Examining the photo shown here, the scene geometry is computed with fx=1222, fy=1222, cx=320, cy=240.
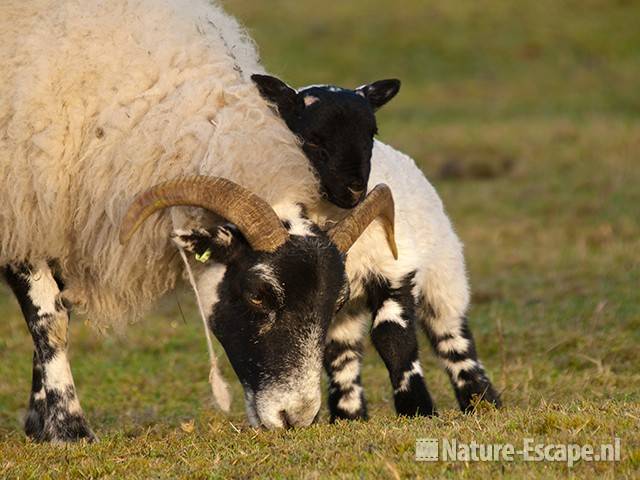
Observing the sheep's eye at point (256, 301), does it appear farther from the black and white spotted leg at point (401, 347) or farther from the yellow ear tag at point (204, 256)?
the black and white spotted leg at point (401, 347)

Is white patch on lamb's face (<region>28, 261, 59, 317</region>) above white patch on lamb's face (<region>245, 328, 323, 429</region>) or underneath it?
underneath

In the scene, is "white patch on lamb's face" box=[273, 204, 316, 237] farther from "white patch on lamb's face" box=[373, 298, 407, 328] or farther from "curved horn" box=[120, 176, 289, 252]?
"white patch on lamb's face" box=[373, 298, 407, 328]

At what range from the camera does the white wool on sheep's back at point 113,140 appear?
7.41 meters

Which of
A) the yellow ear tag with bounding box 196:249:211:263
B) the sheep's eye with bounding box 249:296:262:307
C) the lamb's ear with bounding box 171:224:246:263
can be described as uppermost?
the lamb's ear with bounding box 171:224:246:263

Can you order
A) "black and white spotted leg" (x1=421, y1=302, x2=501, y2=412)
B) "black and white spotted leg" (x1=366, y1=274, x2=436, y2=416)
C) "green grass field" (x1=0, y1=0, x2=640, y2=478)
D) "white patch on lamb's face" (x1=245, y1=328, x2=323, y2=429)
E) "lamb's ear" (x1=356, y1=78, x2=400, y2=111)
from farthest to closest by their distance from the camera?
1. "lamb's ear" (x1=356, y1=78, x2=400, y2=111)
2. "black and white spotted leg" (x1=421, y1=302, x2=501, y2=412)
3. "black and white spotted leg" (x1=366, y1=274, x2=436, y2=416)
4. "white patch on lamb's face" (x1=245, y1=328, x2=323, y2=429)
5. "green grass field" (x1=0, y1=0, x2=640, y2=478)

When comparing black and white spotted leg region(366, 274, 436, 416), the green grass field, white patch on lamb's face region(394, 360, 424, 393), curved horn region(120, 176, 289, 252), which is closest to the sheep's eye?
curved horn region(120, 176, 289, 252)

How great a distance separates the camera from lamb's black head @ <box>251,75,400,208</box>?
24.9 feet

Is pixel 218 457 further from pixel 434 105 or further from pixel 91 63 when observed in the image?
pixel 434 105

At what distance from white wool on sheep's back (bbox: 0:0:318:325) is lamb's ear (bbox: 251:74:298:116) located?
0.29ft

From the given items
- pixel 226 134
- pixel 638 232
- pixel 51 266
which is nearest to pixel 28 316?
pixel 51 266

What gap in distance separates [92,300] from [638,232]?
10.0 metres

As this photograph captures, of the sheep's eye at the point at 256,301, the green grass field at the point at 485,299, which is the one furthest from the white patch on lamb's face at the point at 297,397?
the sheep's eye at the point at 256,301

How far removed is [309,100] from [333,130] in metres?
0.36

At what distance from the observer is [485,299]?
1317 centimetres
